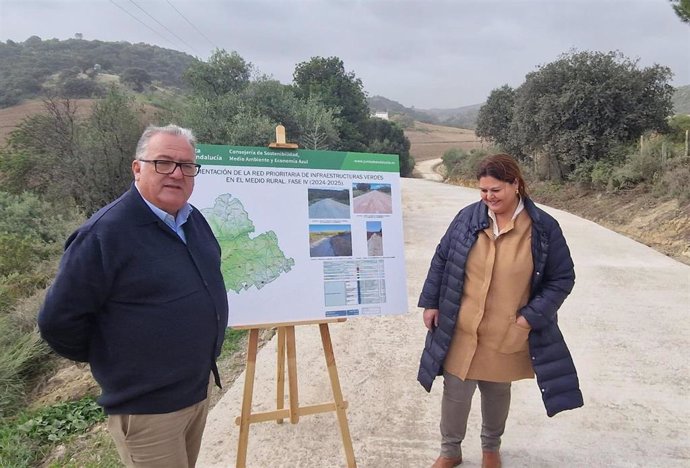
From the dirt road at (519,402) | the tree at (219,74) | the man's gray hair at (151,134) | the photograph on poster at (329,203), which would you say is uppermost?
the tree at (219,74)

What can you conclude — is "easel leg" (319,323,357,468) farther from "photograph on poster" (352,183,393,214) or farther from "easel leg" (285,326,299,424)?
"photograph on poster" (352,183,393,214)

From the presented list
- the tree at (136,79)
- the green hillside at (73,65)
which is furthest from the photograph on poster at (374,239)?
the tree at (136,79)

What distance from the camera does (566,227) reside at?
Result: 34.8 ft

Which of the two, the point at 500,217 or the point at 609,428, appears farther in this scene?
the point at 609,428

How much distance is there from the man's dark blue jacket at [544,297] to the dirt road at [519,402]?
80 centimetres

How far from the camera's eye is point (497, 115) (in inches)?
913

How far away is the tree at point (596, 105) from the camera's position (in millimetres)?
14000

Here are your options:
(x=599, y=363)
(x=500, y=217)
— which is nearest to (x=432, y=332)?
(x=500, y=217)

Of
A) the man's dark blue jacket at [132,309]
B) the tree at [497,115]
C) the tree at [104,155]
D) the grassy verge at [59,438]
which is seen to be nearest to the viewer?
the man's dark blue jacket at [132,309]

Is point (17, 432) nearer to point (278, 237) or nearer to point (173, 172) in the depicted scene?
point (278, 237)

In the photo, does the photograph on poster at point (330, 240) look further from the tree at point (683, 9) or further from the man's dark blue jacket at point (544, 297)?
the tree at point (683, 9)

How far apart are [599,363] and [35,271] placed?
782 centimetres

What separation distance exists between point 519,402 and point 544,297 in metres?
1.62

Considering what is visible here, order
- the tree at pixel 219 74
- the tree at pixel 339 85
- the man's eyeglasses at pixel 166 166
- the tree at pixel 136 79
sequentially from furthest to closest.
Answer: the tree at pixel 136 79
the tree at pixel 339 85
the tree at pixel 219 74
the man's eyeglasses at pixel 166 166
